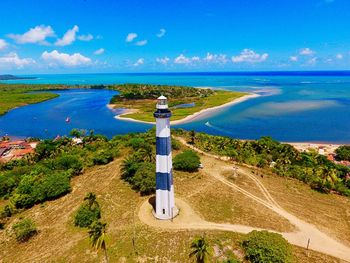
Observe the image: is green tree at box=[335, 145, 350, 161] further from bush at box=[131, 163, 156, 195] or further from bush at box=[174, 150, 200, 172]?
bush at box=[131, 163, 156, 195]

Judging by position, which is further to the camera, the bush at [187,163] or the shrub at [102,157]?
the shrub at [102,157]

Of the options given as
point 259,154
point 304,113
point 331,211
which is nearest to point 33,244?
point 331,211

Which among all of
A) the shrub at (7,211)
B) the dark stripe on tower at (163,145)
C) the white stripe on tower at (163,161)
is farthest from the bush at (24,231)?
the dark stripe on tower at (163,145)

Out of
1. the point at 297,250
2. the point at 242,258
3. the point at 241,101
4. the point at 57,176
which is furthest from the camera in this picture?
the point at 241,101

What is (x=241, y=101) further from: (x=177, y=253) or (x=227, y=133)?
(x=177, y=253)

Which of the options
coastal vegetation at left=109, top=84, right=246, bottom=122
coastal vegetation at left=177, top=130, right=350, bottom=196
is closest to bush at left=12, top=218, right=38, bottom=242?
coastal vegetation at left=177, top=130, right=350, bottom=196

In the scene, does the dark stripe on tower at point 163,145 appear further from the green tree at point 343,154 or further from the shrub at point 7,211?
the green tree at point 343,154
